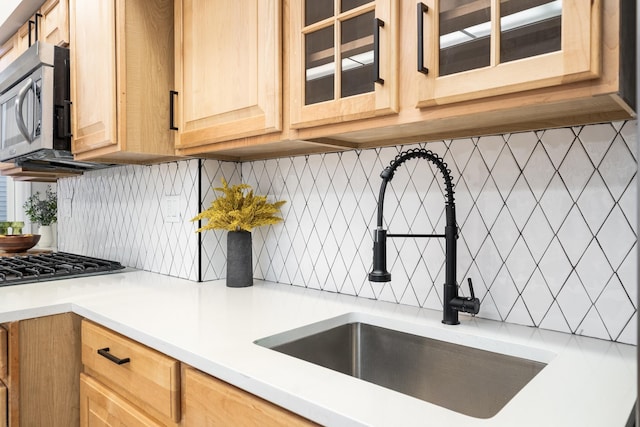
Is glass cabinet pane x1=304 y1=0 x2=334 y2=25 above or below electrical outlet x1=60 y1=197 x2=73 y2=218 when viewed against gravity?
above

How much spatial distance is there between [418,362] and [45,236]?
2.87 meters

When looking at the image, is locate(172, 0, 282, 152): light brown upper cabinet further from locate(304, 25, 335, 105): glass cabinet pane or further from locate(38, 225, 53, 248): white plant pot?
locate(38, 225, 53, 248): white plant pot

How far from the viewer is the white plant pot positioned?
9.94ft

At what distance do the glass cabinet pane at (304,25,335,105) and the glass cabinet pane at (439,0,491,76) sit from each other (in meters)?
0.31

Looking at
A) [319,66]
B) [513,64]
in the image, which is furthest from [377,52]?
[513,64]

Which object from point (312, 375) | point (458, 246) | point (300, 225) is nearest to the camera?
point (312, 375)

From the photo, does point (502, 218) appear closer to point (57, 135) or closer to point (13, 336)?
point (13, 336)

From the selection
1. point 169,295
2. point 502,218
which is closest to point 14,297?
point 169,295

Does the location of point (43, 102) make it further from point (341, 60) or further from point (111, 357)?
point (341, 60)

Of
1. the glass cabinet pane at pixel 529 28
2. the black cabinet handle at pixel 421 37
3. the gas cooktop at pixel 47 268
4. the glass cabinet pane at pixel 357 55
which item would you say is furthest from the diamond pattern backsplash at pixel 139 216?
the glass cabinet pane at pixel 529 28

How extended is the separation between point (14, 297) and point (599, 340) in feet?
5.48

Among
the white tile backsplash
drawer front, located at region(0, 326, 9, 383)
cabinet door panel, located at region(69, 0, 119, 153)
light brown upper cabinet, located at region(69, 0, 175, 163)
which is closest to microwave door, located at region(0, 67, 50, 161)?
cabinet door panel, located at region(69, 0, 119, 153)

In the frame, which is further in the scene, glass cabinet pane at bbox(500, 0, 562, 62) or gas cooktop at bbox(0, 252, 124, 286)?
gas cooktop at bbox(0, 252, 124, 286)

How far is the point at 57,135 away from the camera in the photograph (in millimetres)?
1863
